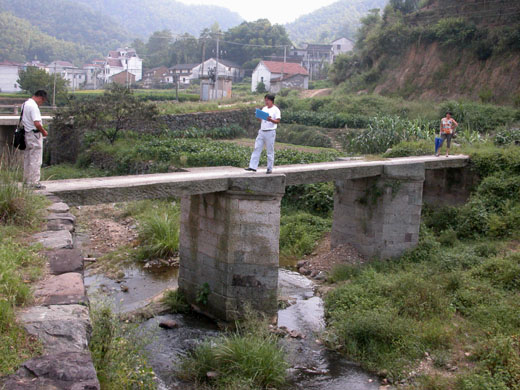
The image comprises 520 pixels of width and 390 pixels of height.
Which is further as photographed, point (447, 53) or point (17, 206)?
point (447, 53)

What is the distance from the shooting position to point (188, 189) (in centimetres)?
935

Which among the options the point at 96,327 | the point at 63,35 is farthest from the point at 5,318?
the point at 63,35

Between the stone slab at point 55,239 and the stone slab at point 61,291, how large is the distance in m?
0.83

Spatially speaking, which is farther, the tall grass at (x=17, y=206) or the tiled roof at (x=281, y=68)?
the tiled roof at (x=281, y=68)

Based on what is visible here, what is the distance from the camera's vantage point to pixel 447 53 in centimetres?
3544

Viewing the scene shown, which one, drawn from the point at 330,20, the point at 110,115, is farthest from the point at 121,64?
the point at 330,20

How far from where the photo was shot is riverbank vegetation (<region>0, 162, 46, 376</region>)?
11.8 feet

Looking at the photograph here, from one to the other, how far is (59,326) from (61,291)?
2.38 feet

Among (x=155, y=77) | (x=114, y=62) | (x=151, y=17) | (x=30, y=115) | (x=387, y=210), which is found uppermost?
(x=151, y=17)

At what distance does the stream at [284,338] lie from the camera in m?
8.29

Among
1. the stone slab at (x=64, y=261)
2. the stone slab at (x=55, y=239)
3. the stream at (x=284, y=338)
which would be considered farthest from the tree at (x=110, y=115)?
the stone slab at (x=64, y=261)

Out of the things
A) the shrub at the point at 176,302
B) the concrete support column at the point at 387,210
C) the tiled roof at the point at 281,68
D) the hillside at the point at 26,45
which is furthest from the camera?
the hillside at the point at 26,45

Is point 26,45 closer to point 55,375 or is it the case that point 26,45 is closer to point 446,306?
point 446,306

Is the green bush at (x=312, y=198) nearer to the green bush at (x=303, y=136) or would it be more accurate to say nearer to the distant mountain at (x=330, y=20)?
the green bush at (x=303, y=136)
